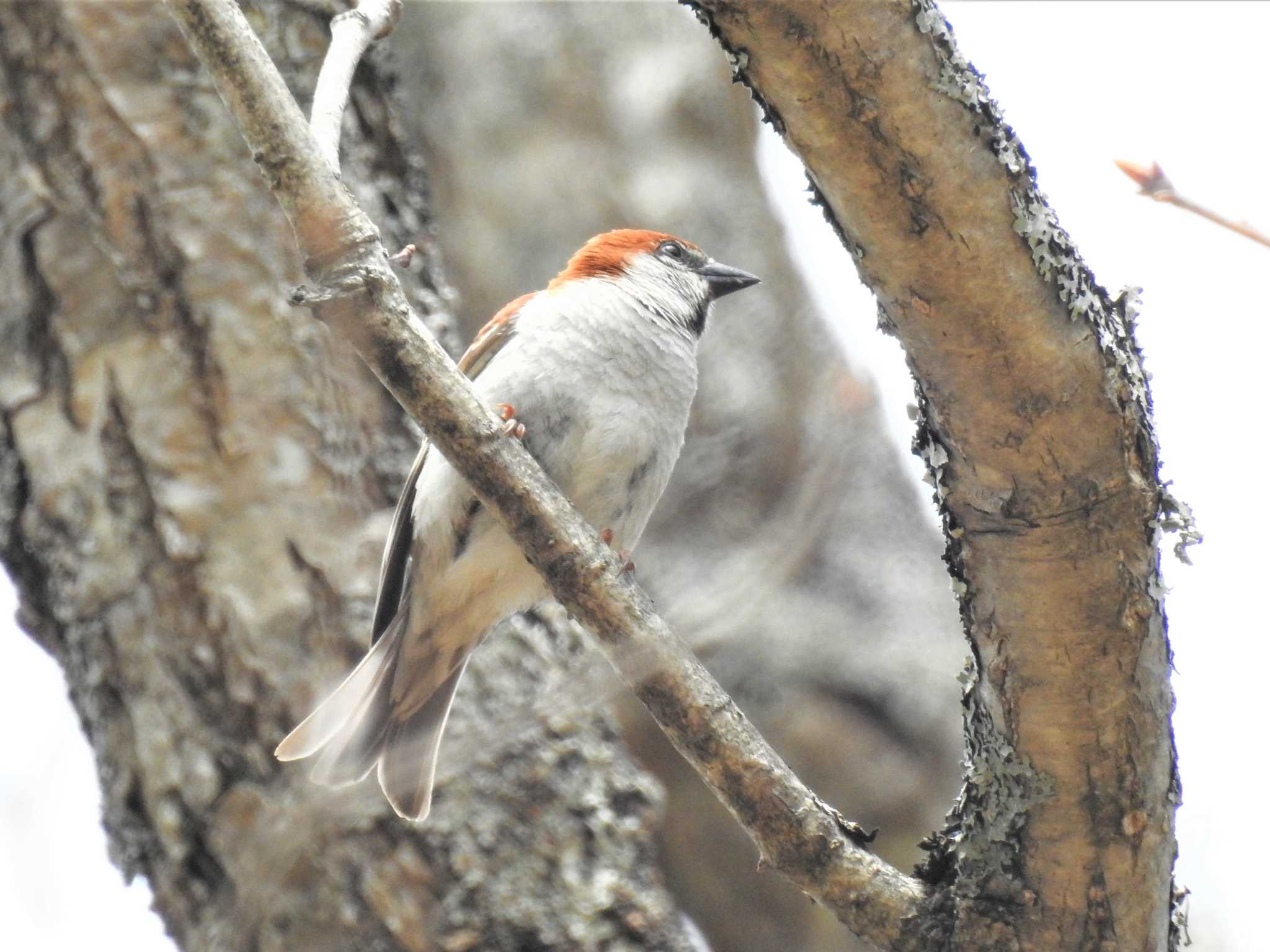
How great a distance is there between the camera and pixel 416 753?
10.6 feet

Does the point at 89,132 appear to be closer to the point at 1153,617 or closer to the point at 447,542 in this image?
the point at 447,542

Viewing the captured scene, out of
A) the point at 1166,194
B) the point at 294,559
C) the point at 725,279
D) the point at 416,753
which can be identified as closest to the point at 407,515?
the point at 294,559

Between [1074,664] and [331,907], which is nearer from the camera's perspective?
[1074,664]

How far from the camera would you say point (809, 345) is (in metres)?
4.52

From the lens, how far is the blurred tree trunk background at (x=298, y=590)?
10.3ft

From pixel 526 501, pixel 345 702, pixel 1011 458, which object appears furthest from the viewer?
pixel 345 702

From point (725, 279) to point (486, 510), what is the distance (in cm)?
151

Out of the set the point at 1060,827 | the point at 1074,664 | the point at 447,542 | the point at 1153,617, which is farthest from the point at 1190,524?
the point at 447,542

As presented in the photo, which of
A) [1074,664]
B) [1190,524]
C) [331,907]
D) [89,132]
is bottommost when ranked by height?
[331,907]

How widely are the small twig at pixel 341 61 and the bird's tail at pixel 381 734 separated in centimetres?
134

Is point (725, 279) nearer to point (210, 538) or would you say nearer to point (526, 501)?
point (210, 538)

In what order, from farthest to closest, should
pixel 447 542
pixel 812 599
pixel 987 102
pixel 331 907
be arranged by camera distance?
pixel 812 599
pixel 447 542
pixel 331 907
pixel 987 102

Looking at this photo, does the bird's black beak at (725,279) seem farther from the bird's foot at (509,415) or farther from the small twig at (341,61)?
the small twig at (341,61)

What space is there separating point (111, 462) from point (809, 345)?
2.37m
